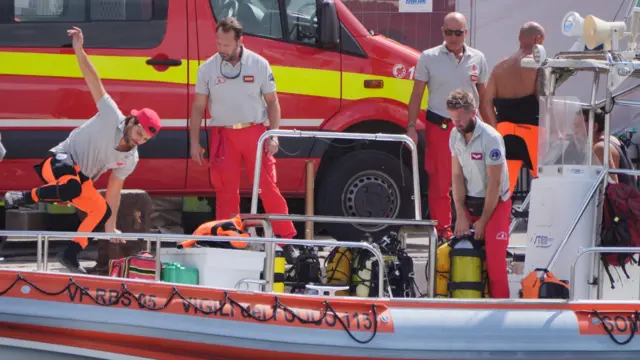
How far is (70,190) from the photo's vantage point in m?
6.86

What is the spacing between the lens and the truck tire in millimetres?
8828

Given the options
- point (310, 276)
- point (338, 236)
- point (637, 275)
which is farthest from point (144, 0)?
point (637, 275)

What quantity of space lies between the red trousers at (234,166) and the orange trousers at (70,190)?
29.8 inches

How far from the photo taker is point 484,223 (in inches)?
242

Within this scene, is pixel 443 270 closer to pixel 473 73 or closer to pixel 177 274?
pixel 177 274

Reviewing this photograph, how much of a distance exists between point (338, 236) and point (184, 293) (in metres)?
3.33

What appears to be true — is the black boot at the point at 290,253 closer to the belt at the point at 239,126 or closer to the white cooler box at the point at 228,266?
the white cooler box at the point at 228,266

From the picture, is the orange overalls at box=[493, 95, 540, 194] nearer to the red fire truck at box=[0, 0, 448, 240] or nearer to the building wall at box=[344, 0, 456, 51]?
the red fire truck at box=[0, 0, 448, 240]

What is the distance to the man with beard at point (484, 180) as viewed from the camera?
19.9ft

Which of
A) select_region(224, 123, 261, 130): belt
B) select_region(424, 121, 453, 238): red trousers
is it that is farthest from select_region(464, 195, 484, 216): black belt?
select_region(224, 123, 261, 130): belt

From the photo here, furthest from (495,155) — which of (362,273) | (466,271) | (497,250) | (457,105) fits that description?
(362,273)

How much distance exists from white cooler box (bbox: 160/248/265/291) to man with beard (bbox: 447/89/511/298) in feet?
3.80

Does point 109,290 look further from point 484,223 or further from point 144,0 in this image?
point 144,0

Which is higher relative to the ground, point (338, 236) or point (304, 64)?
point (304, 64)
